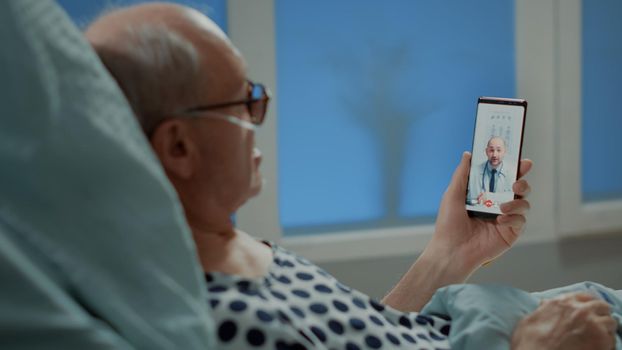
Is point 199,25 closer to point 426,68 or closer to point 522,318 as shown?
point 522,318

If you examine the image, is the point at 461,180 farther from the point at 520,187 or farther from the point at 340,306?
the point at 340,306

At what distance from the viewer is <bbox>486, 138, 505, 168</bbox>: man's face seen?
1.41 metres

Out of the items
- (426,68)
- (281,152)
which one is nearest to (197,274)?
(281,152)

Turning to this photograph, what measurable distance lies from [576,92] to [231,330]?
5.59 ft

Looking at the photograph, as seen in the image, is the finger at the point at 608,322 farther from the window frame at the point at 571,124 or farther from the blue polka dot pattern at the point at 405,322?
the window frame at the point at 571,124

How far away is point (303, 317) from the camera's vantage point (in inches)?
39.8

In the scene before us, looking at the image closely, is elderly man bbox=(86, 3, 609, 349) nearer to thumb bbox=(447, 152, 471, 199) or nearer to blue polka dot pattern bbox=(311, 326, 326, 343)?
blue polka dot pattern bbox=(311, 326, 326, 343)

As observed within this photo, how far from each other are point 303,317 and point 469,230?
0.51 meters

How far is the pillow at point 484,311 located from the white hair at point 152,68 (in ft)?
1.60

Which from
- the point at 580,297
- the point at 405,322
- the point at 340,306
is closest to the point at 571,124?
the point at 580,297

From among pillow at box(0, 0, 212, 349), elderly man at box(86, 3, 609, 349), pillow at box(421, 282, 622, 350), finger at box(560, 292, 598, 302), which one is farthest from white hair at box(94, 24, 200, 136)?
finger at box(560, 292, 598, 302)

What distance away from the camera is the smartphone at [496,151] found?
1.40m

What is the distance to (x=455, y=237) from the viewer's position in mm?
1424

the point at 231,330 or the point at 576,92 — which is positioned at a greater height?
the point at 576,92
